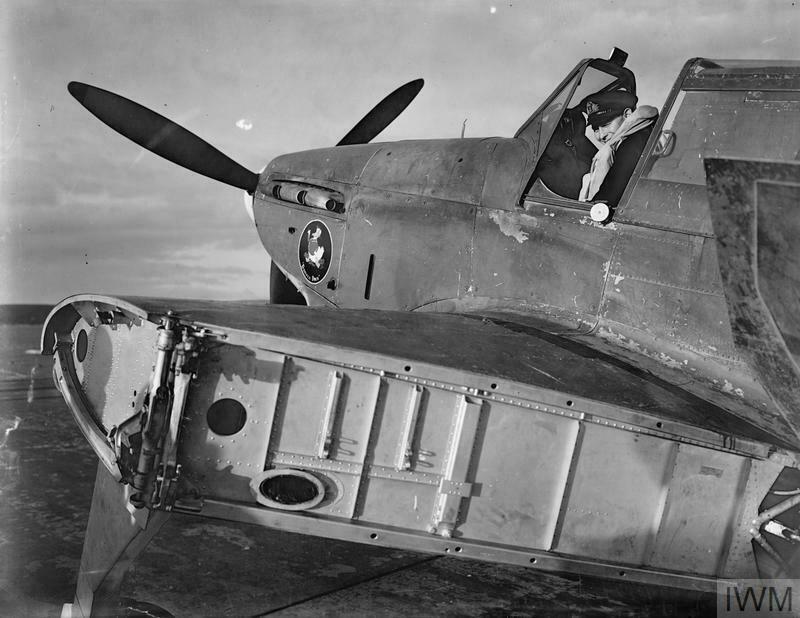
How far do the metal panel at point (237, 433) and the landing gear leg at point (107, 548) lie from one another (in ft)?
1.34

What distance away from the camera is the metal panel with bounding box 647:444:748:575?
3.66 metres

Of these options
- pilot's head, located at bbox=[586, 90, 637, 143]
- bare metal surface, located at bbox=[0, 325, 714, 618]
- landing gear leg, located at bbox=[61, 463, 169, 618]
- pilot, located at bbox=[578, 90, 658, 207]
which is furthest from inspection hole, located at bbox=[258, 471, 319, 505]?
pilot's head, located at bbox=[586, 90, 637, 143]

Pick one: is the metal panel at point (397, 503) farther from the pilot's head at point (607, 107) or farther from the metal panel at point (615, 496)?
the pilot's head at point (607, 107)

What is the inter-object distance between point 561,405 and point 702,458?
2.46ft

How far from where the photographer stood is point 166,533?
241 inches

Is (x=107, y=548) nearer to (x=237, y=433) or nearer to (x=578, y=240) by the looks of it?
(x=237, y=433)

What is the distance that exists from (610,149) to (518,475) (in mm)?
2300

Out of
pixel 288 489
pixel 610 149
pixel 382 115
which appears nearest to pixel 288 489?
pixel 288 489

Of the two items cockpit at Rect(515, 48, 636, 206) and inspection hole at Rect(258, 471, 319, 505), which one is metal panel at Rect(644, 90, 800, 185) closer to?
cockpit at Rect(515, 48, 636, 206)

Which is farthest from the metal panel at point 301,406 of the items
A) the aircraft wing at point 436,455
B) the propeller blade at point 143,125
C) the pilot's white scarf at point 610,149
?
the propeller blade at point 143,125

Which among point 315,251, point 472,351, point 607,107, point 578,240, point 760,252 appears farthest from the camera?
point 315,251

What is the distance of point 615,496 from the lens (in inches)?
144

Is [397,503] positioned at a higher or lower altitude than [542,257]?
lower

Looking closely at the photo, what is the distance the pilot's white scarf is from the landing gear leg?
3157 millimetres
